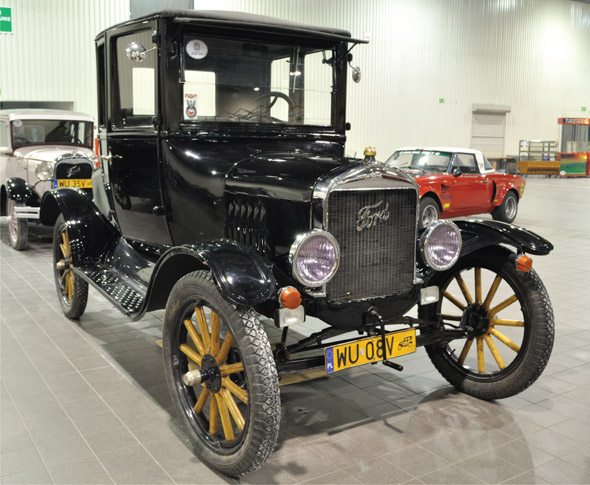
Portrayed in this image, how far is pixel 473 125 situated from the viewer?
20.8 meters

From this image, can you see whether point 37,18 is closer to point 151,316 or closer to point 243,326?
point 151,316

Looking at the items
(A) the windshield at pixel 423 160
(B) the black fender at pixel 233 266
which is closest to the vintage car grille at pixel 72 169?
(A) the windshield at pixel 423 160

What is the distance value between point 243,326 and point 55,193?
3073mm

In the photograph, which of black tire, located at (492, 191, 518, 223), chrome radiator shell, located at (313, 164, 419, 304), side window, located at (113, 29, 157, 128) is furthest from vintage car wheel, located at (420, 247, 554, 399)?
black tire, located at (492, 191, 518, 223)

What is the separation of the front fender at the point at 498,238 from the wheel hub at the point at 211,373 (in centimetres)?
144

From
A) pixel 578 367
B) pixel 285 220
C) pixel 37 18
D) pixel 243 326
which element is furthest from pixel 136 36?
pixel 37 18

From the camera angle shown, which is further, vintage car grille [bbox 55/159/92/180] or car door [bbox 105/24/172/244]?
vintage car grille [bbox 55/159/92/180]

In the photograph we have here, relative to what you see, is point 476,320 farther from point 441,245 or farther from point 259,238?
point 259,238

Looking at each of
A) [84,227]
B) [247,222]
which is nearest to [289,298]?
[247,222]

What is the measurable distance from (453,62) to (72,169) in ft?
49.6

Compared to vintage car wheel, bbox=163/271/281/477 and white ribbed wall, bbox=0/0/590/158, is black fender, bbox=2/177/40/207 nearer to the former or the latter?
white ribbed wall, bbox=0/0/590/158

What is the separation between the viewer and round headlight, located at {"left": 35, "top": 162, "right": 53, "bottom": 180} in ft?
26.1

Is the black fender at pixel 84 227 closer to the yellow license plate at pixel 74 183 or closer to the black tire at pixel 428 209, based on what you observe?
the yellow license plate at pixel 74 183

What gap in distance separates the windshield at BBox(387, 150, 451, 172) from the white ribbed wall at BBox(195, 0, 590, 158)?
5.19 meters
